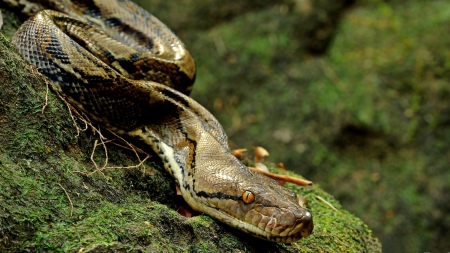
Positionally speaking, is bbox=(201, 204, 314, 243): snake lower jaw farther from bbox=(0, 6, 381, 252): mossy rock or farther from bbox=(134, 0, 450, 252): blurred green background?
bbox=(134, 0, 450, 252): blurred green background

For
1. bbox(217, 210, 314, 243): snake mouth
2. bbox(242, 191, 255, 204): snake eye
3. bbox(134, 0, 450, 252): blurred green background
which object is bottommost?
bbox(134, 0, 450, 252): blurred green background

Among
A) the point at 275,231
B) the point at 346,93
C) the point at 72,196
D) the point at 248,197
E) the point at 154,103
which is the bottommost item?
the point at 346,93

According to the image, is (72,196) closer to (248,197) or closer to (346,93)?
(248,197)

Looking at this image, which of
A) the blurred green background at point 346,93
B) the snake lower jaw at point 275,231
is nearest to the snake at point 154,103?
the snake lower jaw at point 275,231

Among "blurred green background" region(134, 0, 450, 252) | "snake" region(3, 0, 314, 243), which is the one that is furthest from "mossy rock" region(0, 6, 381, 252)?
"blurred green background" region(134, 0, 450, 252)

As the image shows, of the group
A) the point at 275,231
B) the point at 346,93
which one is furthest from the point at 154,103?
the point at 346,93

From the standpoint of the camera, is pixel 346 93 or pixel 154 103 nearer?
pixel 154 103

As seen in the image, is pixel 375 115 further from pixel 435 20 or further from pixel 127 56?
pixel 127 56
